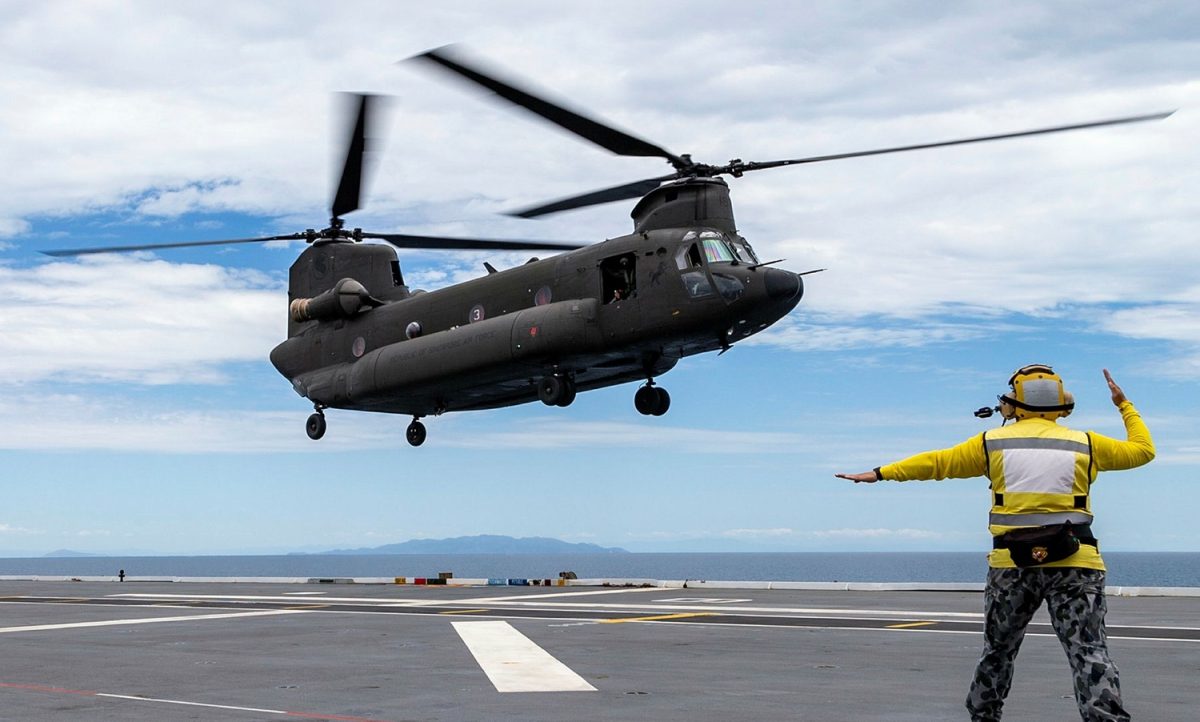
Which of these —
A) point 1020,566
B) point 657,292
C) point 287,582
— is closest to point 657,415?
point 657,292

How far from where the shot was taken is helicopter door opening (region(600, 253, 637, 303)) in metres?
26.5

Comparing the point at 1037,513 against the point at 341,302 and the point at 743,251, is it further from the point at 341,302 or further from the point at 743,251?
the point at 341,302

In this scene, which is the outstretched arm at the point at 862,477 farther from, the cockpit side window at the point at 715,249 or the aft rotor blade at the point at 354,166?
the aft rotor blade at the point at 354,166

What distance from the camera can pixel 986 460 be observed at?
7555 millimetres

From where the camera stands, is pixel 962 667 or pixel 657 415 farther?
pixel 657 415

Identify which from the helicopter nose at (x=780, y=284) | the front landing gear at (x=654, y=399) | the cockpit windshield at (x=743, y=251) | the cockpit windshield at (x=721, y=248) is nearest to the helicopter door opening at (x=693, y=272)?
the cockpit windshield at (x=721, y=248)

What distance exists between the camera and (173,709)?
30.7ft

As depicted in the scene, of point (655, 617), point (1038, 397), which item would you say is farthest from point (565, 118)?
point (1038, 397)

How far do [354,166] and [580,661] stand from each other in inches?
892

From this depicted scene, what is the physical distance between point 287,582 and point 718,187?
1966cm

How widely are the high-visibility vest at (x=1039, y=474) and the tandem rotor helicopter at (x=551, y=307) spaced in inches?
559

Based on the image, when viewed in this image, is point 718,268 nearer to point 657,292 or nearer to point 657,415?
point 657,292

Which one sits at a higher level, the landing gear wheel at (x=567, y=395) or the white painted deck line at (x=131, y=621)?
the landing gear wheel at (x=567, y=395)

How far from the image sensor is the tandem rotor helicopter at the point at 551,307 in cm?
2519
